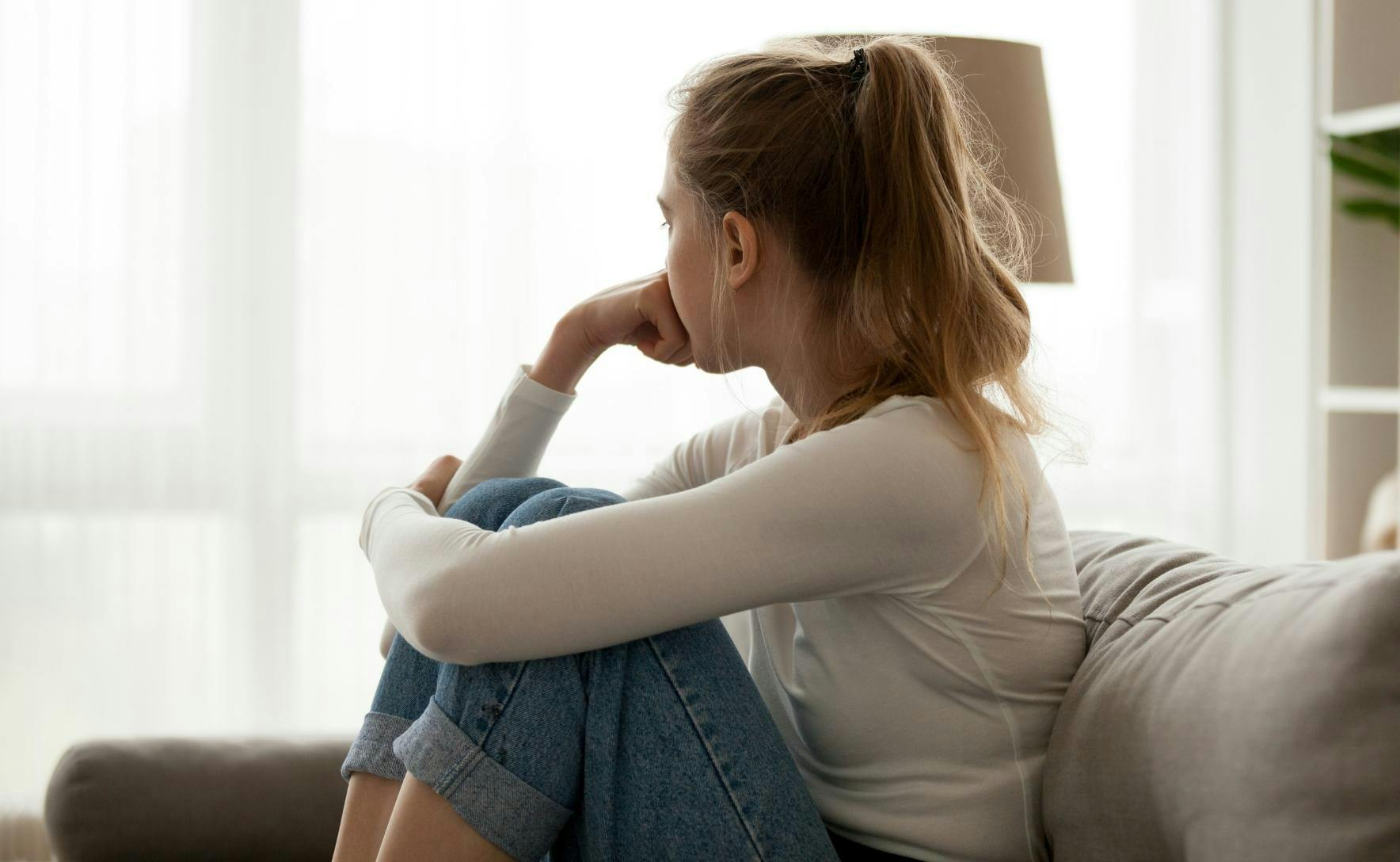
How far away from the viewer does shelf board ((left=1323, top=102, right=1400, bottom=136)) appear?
2.35m

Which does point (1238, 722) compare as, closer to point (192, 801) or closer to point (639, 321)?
point (639, 321)

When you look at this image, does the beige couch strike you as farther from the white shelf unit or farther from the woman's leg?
the white shelf unit

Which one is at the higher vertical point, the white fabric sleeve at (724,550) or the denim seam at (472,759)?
the white fabric sleeve at (724,550)

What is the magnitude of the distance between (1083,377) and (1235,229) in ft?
1.67

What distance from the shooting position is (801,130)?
3.56ft

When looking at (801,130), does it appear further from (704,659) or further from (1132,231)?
(1132,231)

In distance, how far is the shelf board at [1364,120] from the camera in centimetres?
Result: 235

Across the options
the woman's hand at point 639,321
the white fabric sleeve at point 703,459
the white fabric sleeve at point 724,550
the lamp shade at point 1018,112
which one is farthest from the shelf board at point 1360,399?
the white fabric sleeve at point 724,550

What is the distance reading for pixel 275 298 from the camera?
236 centimetres

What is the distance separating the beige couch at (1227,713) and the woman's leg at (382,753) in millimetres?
498

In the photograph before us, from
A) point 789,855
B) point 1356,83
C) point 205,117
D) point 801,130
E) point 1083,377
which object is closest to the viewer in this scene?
point 789,855

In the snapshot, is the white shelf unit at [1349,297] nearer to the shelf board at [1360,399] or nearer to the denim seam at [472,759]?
the shelf board at [1360,399]

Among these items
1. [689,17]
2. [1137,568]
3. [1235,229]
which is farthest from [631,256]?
[1137,568]

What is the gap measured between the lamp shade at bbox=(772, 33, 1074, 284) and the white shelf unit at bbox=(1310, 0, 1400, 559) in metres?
1.29
